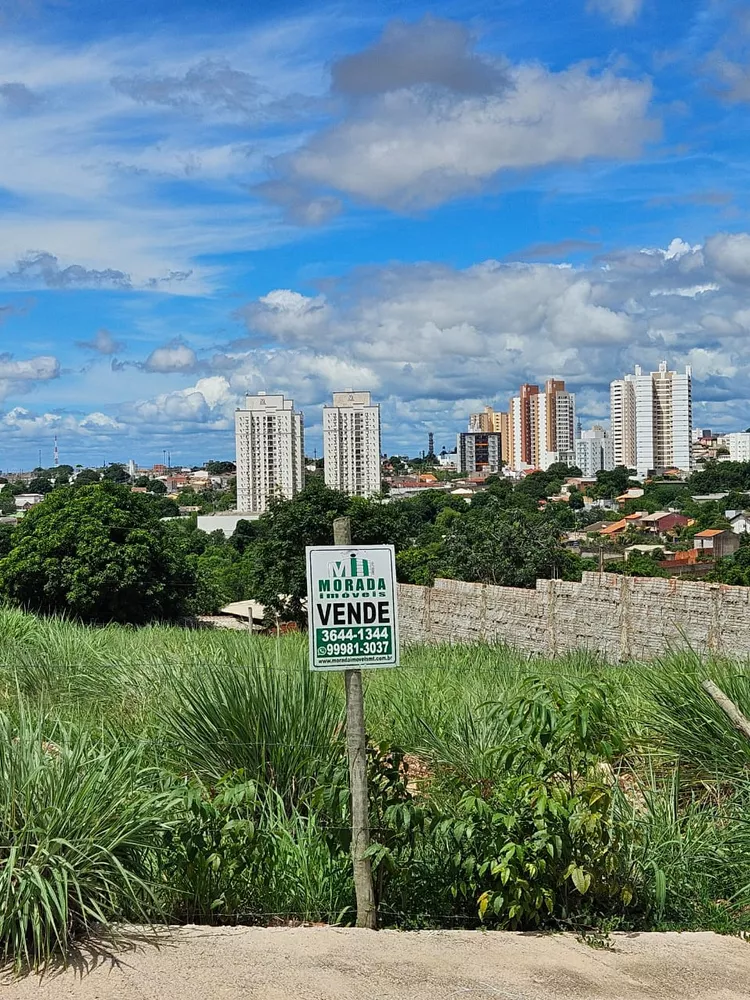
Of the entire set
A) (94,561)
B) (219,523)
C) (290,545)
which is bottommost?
(94,561)

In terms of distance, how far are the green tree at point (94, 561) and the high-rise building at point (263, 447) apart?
397 feet

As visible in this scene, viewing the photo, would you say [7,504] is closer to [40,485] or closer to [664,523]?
[40,485]

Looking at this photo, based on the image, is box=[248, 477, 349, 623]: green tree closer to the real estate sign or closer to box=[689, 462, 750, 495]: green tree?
the real estate sign

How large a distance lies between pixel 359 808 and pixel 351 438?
153694mm

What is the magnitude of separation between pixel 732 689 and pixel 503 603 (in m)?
11.3

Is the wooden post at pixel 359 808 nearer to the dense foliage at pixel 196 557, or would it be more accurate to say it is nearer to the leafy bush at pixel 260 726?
the leafy bush at pixel 260 726

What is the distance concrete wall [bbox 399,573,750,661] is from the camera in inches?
555

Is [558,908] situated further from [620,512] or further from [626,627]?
[620,512]

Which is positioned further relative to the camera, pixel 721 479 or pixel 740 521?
pixel 721 479

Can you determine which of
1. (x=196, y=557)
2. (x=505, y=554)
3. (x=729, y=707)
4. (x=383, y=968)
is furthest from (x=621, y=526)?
(x=383, y=968)

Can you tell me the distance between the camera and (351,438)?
158m

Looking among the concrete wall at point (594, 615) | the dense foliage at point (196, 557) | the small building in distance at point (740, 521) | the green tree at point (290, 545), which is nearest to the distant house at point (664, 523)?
the small building in distance at point (740, 521)

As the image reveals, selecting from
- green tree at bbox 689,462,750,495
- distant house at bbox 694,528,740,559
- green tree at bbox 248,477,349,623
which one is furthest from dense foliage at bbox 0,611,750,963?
green tree at bbox 689,462,750,495

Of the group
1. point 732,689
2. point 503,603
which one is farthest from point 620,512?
point 732,689
